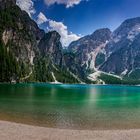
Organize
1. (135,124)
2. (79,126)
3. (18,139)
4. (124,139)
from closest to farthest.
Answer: (18,139) → (124,139) → (79,126) → (135,124)

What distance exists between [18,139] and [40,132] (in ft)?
15.6

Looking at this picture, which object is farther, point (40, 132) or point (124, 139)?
point (40, 132)

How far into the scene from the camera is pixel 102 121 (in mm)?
45219

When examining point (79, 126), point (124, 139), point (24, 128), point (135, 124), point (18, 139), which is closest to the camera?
point (18, 139)

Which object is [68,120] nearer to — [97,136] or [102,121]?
[102,121]

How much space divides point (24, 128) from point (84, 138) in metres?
7.69

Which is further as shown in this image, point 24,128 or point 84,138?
point 24,128

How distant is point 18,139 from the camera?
90.2ft

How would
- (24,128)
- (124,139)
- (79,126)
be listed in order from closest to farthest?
(124,139), (24,128), (79,126)

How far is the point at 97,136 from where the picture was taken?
31188mm

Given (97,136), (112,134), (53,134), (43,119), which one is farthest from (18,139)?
(43,119)

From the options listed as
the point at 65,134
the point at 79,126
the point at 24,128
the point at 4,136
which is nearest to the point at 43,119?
the point at 79,126

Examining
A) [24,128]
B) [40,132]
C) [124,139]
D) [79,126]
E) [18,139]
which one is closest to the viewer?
[18,139]

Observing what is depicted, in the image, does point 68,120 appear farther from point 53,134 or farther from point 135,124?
point 53,134
